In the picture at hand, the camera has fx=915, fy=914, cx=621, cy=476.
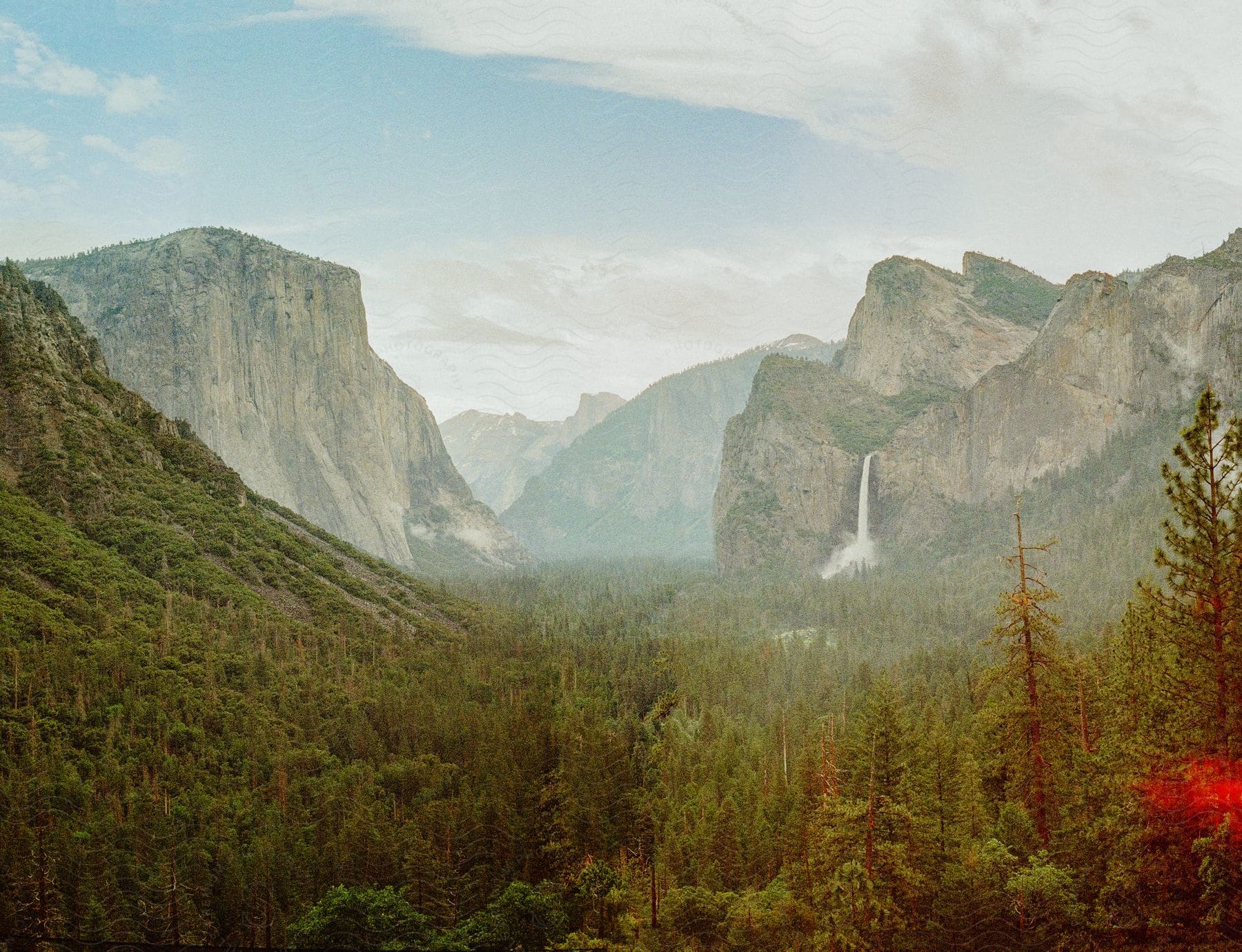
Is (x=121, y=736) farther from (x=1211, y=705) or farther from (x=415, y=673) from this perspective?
(x=1211, y=705)

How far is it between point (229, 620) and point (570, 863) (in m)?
52.1

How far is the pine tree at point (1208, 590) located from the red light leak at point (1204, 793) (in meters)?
0.49

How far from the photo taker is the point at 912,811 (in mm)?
31031

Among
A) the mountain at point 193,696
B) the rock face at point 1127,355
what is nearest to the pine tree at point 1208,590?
the mountain at point 193,696

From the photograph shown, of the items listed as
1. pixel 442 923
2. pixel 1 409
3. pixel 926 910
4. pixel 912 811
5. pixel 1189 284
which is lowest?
pixel 442 923

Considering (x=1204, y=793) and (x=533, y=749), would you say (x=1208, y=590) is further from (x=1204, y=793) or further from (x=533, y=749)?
(x=533, y=749)

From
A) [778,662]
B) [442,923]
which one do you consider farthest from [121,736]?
[778,662]

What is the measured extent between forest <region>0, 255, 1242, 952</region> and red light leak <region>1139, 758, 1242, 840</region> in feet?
0.27

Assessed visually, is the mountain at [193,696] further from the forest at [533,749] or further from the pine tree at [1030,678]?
the pine tree at [1030,678]

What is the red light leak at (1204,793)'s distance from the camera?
2156cm

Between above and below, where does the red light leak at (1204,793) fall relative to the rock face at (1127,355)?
below

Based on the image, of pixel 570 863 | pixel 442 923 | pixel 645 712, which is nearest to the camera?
pixel 442 923

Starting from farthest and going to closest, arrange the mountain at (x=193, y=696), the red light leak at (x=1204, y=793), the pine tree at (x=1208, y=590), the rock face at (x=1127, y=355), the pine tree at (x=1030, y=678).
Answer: the rock face at (x=1127, y=355), the mountain at (x=193, y=696), the pine tree at (x=1030, y=678), the pine tree at (x=1208, y=590), the red light leak at (x=1204, y=793)

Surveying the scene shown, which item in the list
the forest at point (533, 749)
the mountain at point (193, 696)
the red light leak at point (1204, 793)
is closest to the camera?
the red light leak at point (1204, 793)
